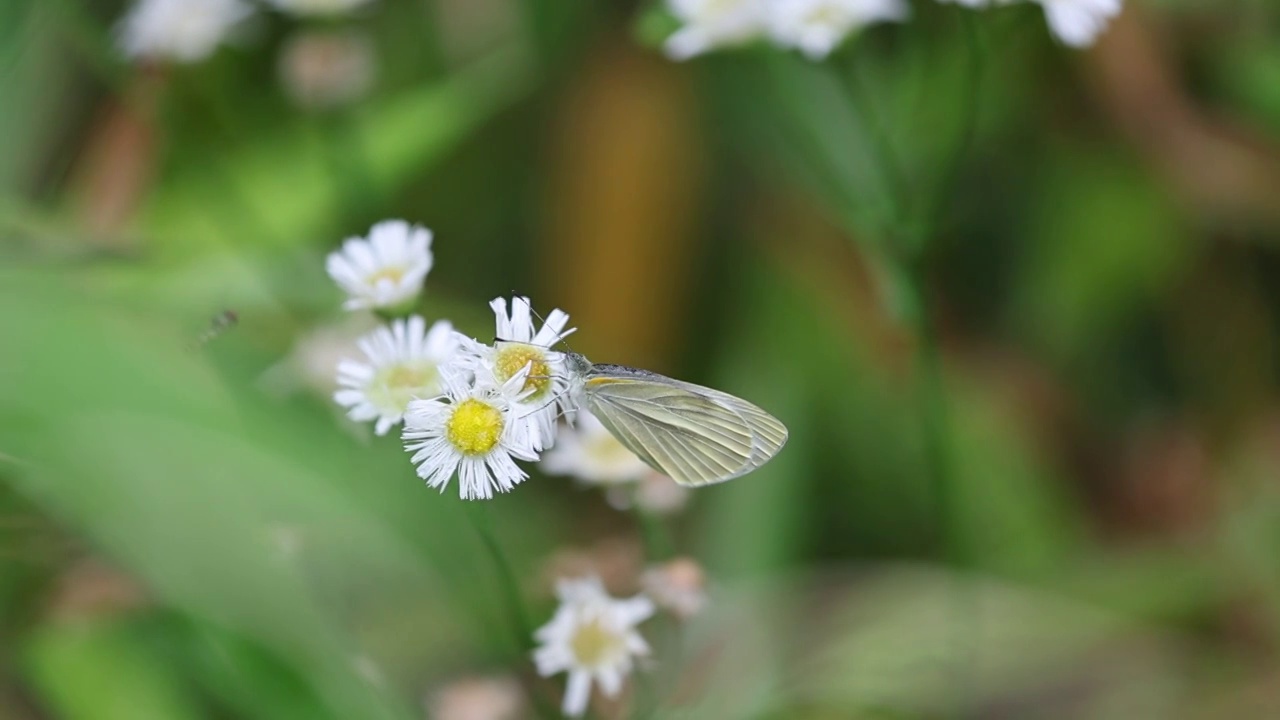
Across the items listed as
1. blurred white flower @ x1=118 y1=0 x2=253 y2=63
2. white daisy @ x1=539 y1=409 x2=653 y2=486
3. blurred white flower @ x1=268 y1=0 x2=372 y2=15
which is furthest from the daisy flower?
white daisy @ x1=539 y1=409 x2=653 y2=486

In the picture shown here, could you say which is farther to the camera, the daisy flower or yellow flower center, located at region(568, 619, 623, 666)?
the daisy flower

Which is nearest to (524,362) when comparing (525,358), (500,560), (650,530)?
(525,358)

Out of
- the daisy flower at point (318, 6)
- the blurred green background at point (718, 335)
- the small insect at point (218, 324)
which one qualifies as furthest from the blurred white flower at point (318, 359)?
the daisy flower at point (318, 6)

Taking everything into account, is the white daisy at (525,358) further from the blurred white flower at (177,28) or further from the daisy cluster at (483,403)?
the blurred white flower at (177,28)

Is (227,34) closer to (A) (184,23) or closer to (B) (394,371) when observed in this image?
(A) (184,23)

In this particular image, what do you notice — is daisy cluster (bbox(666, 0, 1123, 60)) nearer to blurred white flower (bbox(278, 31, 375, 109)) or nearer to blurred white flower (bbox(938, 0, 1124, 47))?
blurred white flower (bbox(938, 0, 1124, 47))

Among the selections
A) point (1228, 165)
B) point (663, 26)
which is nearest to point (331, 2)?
point (663, 26)
